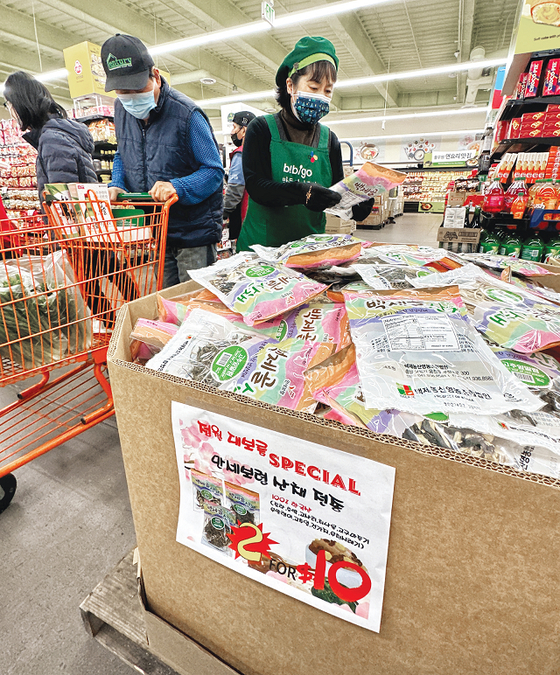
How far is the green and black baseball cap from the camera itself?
1.46 metres

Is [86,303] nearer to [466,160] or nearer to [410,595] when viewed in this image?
[410,595]

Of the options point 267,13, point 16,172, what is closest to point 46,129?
point 267,13

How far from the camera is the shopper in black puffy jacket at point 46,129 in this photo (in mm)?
2139

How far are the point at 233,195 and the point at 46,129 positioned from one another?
1379 millimetres

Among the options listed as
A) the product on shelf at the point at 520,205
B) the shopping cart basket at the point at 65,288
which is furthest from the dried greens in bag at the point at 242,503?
the product on shelf at the point at 520,205

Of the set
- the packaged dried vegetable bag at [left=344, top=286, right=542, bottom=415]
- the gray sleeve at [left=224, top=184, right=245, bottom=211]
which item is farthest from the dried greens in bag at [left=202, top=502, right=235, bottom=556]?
the gray sleeve at [left=224, top=184, right=245, bottom=211]

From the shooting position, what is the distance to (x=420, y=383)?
534mm

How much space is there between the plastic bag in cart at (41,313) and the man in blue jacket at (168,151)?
0.37 meters

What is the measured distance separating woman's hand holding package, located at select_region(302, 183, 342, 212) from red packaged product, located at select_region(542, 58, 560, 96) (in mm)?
3243

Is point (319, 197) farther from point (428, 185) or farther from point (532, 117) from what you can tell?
point (428, 185)

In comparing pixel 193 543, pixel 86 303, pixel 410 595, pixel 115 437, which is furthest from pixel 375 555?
pixel 115 437

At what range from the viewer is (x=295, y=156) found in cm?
165

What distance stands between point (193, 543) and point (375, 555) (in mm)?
318

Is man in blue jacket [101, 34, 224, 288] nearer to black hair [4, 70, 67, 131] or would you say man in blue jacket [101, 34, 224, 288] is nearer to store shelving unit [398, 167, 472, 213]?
black hair [4, 70, 67, 131]
